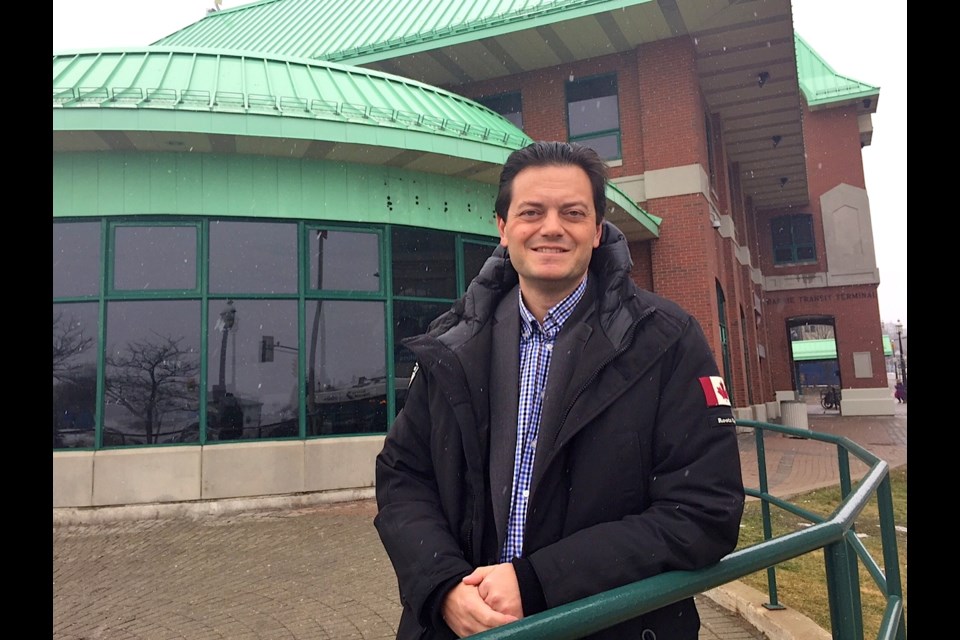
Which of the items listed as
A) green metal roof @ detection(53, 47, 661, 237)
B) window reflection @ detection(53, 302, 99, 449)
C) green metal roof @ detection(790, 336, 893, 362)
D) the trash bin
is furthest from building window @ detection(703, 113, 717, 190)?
green metal roof @ detection(790, 336, 893, 362)

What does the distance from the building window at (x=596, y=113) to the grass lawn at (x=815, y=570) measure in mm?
8969

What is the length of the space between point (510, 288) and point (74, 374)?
761 cm

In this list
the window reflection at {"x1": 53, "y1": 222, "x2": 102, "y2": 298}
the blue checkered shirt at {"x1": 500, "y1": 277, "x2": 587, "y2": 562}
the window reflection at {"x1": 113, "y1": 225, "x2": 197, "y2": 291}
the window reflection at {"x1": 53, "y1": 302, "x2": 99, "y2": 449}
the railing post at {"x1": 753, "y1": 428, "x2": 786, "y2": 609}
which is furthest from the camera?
the window reflection at {"x1": 113, "y1": 225, "x2": 197, "y2": 291}

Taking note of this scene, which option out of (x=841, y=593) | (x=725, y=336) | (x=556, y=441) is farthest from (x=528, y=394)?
(x=725, y=336)

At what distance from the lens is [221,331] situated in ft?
26.8

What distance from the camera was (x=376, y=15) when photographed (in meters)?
16.3

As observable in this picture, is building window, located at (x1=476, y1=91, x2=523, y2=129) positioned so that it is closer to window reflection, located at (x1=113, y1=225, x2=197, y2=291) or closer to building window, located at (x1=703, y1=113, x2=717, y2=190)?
building window, located at (x1=703, y1=113, x2=717, y2=190)

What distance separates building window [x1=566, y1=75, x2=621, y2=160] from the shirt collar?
13.2m

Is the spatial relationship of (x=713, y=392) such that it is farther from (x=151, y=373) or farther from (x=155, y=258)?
(x=155, y=258)

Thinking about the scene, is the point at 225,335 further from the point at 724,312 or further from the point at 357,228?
the point at 724,312

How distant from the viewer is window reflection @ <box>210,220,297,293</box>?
8.26 metres

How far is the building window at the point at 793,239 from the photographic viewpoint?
89.7ft

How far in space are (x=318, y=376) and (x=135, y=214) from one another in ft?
10.1

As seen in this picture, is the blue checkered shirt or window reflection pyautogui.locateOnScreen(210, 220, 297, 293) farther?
window reflection pyautogui.locateOnScreen(210, 220, 297, 293)
